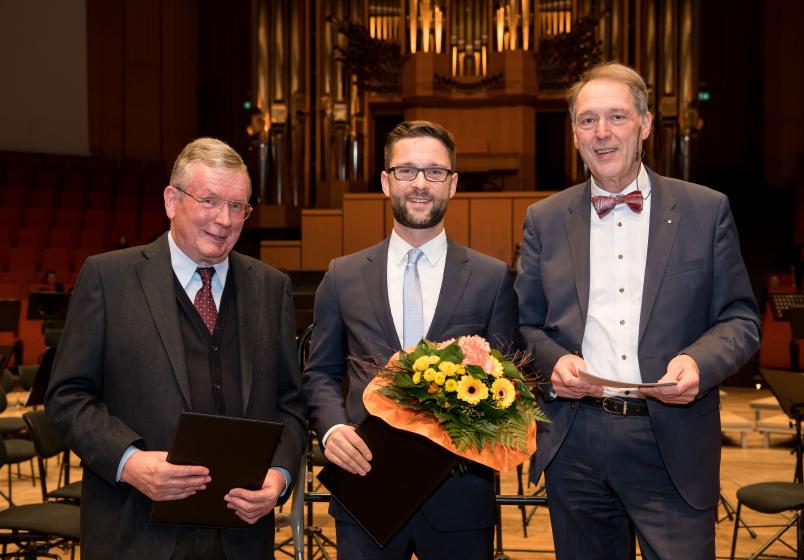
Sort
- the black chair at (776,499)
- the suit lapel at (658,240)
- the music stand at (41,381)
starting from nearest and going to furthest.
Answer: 1. the suit lapel at (658,240)
2. the black chair at (776,499)
3. the music stand at (41,381)

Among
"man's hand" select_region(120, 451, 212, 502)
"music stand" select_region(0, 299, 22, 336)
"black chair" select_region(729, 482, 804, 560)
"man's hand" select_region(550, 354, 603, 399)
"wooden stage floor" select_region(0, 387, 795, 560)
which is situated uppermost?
"man's hand" select_region(550, 354, 603, 399)

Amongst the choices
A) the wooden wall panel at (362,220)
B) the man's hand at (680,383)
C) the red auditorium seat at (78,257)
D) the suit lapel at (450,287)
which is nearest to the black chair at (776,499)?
the man's hand at (680,383)

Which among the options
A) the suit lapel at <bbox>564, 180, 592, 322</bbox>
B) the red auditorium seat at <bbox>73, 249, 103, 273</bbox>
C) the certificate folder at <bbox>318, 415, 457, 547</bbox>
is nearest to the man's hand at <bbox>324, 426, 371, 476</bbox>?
the certificate folder at <bbox>318, 415, 457, 547</bbox>

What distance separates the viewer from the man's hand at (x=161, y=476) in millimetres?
2215

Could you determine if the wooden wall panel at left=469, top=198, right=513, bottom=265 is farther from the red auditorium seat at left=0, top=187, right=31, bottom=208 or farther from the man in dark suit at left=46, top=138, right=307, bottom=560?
the man in dark suit at left=46, top=138, right=307, bottom=560

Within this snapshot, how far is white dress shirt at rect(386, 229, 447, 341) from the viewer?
8.48ft

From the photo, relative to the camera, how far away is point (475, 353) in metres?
2.17

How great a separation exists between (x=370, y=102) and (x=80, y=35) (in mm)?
4912

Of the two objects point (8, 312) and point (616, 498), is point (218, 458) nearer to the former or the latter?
point (616, 498)

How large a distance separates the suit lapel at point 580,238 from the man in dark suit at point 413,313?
0.22 meters

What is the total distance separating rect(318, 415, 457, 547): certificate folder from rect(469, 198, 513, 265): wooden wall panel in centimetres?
986

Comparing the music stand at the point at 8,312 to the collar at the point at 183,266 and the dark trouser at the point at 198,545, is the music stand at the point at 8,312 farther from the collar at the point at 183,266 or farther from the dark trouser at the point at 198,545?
the dark trouser at the point at 198,545

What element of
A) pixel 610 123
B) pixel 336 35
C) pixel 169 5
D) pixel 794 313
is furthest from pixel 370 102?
pixel 610 123

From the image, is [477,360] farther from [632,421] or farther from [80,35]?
[80,35]
